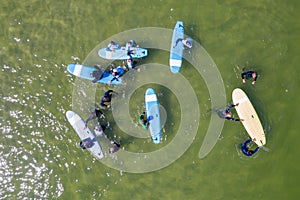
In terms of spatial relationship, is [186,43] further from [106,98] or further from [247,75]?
[106,98]

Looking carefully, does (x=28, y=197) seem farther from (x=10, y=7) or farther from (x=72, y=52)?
(x=10, y=7)

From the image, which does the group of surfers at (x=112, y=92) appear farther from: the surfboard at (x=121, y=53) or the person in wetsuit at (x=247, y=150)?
the surfboard at (x=121, y=53)

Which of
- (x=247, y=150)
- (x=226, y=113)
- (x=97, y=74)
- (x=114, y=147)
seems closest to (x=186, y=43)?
(x=226, y=113)

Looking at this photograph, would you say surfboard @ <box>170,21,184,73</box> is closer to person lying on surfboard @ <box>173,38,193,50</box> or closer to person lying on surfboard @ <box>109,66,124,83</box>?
person lying on surfboard @ <box>173,38,193,50</box>

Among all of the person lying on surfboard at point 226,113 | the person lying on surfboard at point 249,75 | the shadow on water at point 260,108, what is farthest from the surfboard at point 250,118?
the person lying on surfboard at point 249,75

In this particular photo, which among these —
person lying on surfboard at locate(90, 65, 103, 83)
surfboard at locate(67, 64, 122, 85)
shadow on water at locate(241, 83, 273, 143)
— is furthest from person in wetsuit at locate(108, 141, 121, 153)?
shadow on water at locate(241, 83, 273, 143)
